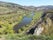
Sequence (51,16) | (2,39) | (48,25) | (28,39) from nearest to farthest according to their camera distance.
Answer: (28,39) < (2,39) < (48,25) < (51,16)

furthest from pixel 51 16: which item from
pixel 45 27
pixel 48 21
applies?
pixel 45 27

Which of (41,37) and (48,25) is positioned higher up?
(48,25)

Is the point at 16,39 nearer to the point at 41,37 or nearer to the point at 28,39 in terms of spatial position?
the point at 28,39

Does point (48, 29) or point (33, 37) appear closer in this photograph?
point (33, 37)

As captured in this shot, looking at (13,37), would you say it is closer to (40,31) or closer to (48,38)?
(48,38)

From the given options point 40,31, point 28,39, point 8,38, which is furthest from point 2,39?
point 40,31

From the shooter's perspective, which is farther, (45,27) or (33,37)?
(45,27)

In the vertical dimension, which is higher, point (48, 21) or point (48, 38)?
point (48, 21)

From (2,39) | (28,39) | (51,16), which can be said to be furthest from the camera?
(51,16)

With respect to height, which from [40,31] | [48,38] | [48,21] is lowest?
[48,38]
